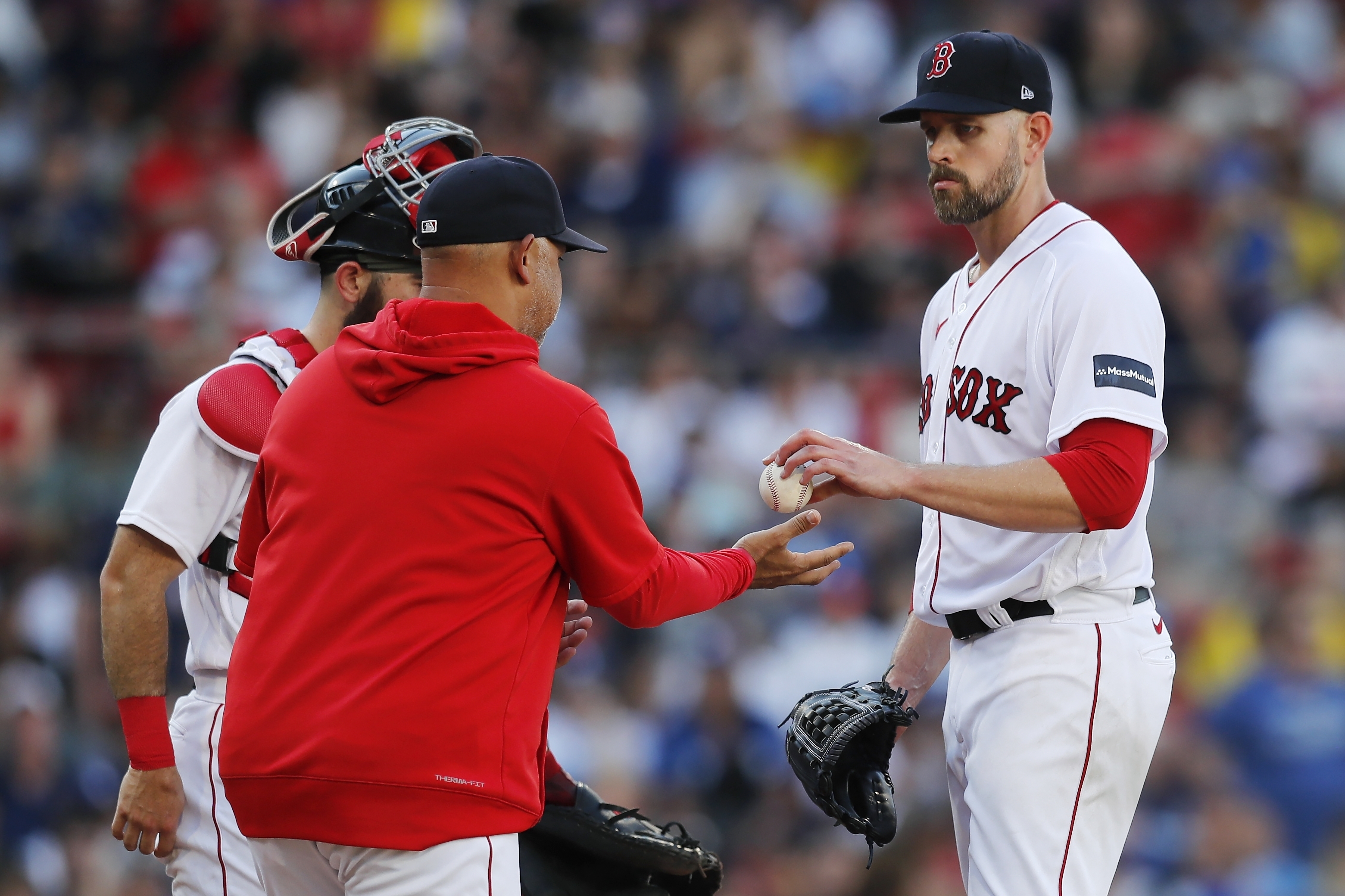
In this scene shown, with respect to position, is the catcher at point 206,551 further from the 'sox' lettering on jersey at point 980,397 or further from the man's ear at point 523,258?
the 'sox' lettering on jersey at point 980,397

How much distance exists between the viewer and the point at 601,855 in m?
3.65

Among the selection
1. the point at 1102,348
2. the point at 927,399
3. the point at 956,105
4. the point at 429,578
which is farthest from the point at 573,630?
the point at 956,105

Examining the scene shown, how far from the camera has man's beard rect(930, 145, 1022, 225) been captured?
3.65 meters

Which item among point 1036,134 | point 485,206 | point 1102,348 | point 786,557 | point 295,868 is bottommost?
point 295,868

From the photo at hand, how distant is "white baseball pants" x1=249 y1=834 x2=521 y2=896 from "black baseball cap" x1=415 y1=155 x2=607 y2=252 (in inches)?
46.0

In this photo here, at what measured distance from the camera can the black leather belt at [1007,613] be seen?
3508 millimetres

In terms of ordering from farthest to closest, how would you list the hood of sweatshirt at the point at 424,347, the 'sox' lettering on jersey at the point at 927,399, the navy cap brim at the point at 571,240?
the 'sox' lettering on jersey at the point at 927,399 < the navy cap brim at the point at 571,240 < the hood of sweatshirt at the point at 424,347

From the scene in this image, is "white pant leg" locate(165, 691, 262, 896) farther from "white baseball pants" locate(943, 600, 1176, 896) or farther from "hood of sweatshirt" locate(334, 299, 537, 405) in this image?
"white baseball pants" locate(943, 600, 1176, 896)

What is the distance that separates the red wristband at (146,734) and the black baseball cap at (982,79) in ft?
7.35

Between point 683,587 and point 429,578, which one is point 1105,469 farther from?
point 429,578

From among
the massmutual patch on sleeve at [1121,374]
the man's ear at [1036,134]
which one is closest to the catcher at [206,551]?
the massmutual patch on sleeve at [1121,374]

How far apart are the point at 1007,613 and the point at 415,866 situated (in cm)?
147

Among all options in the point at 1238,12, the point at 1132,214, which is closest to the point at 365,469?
the point at 1132,214

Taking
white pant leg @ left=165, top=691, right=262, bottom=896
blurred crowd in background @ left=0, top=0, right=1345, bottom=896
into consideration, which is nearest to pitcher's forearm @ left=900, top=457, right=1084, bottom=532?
white pant leg @ left=165, top=691, right=262, bottom=896
